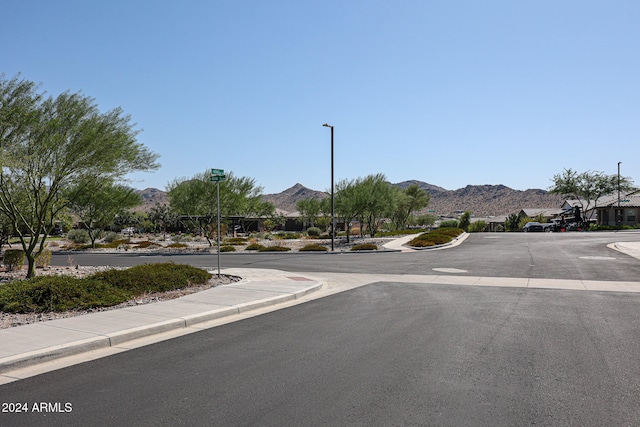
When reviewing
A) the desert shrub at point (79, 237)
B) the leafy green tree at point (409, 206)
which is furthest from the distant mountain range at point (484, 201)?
the desert shrub at point (79, 237)

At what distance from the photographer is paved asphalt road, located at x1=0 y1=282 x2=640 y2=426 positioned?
4.93 m

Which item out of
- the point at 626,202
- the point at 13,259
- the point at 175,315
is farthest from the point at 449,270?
the point at 626,202

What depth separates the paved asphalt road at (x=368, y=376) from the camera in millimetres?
4930

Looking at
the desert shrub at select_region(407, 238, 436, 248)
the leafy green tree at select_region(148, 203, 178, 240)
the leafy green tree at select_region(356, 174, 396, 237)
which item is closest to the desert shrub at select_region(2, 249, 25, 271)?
the desert shrub at select_region(407, 238, 436, 248)

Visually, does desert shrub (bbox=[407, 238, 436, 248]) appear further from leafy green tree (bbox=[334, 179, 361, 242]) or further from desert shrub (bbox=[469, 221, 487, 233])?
desert shrub (bbox=[469, 221, 487, 233])

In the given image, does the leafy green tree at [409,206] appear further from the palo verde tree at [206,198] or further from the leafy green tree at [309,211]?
the palo verde tree at [206,198]

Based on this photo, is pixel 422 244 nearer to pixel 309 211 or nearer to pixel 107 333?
pixel 107 333

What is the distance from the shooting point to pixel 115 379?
607 cm

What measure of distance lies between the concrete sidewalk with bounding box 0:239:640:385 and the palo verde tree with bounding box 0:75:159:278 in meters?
6.11

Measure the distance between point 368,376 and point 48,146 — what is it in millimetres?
12937

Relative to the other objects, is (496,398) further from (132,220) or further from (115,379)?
(132,220)

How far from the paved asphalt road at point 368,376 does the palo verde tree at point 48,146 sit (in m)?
9.26

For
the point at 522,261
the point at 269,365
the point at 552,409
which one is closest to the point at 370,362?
the point at 269,365

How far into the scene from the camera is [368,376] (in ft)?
19.9
